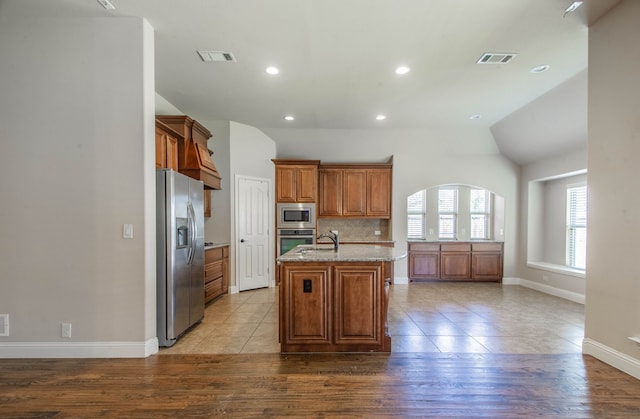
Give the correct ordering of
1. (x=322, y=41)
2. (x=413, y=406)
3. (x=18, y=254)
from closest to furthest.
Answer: (x=413, y=406) → (x=18, y=254) → (x=322, y=41)

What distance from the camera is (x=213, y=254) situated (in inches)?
179

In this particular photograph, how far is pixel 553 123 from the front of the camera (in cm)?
441

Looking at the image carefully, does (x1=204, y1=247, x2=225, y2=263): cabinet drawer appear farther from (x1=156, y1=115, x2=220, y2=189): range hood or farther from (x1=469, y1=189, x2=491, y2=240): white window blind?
(x1=469, y1=189, x2=491, y2=240): white window blind

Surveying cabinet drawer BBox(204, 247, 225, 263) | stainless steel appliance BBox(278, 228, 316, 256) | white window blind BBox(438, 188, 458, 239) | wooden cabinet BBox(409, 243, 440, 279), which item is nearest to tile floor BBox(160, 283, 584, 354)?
cabinet drawer BBox(204, 247, 225, 263)

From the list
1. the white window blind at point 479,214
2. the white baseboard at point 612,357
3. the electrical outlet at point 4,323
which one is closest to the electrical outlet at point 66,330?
the electrical outlet at point 4,323

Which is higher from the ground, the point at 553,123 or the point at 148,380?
the point at 553,123

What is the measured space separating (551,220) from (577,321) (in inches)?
98.3

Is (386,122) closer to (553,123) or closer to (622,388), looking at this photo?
(553,123)

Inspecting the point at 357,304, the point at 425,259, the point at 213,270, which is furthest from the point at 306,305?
Result: the point at 425,259

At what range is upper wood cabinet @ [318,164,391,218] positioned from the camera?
6.00 metres

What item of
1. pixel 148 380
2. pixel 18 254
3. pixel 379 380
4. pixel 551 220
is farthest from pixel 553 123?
pixel 18 254

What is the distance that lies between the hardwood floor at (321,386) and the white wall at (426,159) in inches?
139

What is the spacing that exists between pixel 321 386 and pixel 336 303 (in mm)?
731

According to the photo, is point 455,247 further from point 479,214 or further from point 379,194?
point 379,194
